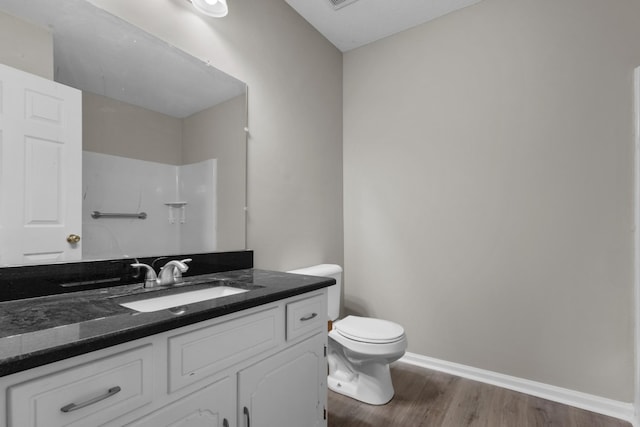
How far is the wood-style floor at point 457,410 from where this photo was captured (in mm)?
1697

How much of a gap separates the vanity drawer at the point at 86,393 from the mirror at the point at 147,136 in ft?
2.15

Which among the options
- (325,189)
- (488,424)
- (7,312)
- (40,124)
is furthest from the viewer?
(325,189)

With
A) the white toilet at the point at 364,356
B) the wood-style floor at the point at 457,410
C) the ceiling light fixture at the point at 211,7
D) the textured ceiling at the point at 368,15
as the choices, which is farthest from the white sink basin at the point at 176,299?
the textured ceiling at the point at 368,15

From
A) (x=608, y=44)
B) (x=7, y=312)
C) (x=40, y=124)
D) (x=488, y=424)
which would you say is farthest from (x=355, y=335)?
(x=608, y=44)

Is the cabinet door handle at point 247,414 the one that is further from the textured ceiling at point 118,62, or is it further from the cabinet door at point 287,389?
the textured ceiling at point 118,62

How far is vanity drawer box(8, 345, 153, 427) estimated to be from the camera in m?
0.59

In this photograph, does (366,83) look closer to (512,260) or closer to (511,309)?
(512,260)

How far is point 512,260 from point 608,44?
4.48 feet

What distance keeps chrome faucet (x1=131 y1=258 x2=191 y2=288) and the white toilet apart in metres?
0.94

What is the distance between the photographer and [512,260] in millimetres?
2051

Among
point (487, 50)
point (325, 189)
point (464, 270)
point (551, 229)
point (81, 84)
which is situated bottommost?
point (464, 270)

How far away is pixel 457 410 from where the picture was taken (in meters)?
1.81

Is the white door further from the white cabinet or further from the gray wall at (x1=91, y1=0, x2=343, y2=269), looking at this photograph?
the white cabinet

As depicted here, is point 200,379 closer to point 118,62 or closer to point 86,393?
point 86,393
